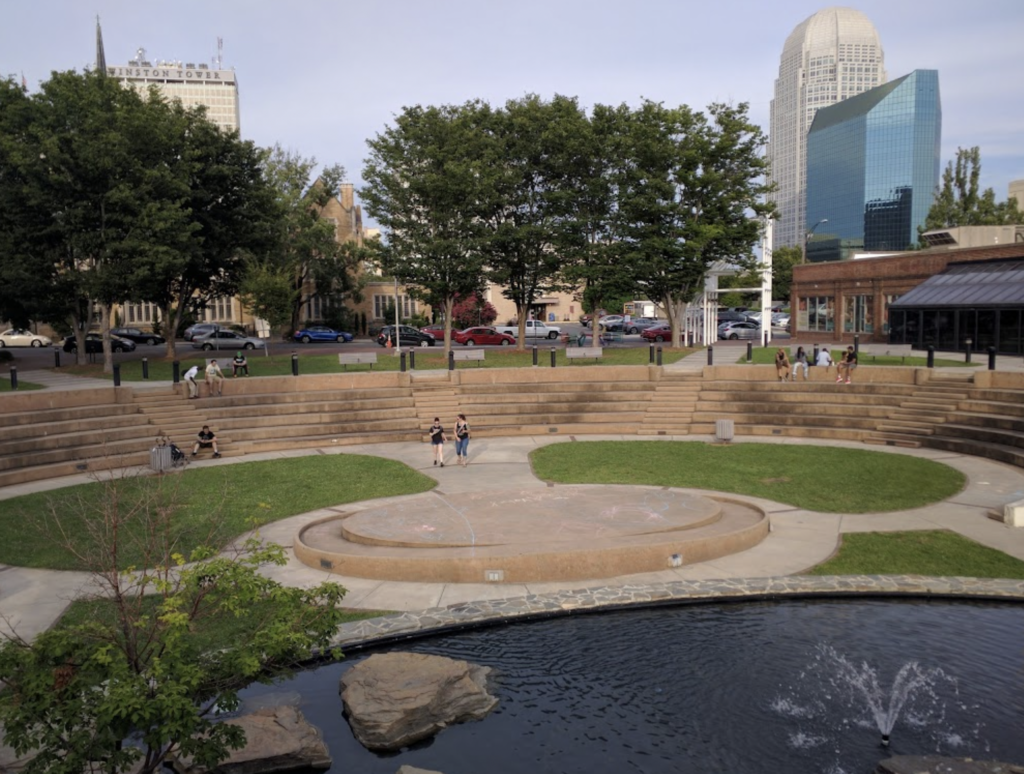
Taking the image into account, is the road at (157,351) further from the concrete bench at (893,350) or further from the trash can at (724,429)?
the trash can at (724,429)

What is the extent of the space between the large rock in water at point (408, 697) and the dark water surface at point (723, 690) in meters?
0.19

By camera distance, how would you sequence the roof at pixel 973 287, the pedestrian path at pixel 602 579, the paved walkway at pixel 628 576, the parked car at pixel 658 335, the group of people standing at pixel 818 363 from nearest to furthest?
the paved walkway at pixel 628 576 < the pedestrian path at pixel 602 579 < the group of people standing at pixel 818 363 < the roof at pixel 973 287 < the parked car at pixel 658 335

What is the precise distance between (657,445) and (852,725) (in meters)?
15.9

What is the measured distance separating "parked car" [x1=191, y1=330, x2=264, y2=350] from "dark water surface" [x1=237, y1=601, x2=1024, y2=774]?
4457 cm

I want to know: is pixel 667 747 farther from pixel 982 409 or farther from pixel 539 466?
pixel 982 409

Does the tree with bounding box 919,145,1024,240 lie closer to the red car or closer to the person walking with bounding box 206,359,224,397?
the red car

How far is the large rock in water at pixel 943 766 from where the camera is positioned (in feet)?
27.4

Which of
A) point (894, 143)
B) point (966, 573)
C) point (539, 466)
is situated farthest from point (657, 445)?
point (894, 143)

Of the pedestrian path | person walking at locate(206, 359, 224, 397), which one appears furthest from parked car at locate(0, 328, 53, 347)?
the pedestrian path

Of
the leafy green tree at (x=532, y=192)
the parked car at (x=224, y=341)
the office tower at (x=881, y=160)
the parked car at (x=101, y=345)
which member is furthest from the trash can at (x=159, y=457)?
the office tower at (x=881, y=160)

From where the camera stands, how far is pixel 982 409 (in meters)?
25.2

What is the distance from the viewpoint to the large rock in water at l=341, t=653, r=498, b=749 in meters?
9.68

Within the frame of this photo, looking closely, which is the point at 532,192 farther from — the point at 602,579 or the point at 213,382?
the point at 602,579

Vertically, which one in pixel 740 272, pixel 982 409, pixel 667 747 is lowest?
pixel 667 747
